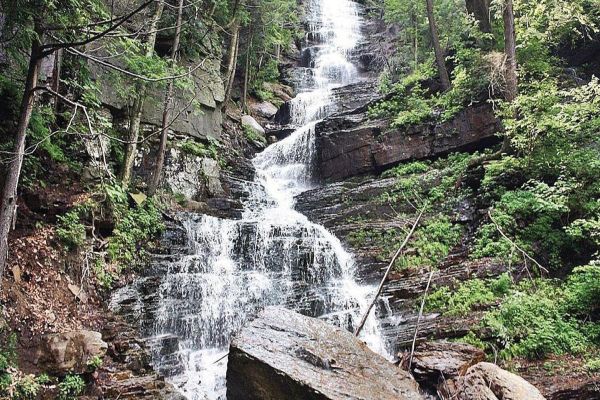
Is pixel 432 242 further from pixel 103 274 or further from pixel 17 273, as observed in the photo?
pixel 17 273

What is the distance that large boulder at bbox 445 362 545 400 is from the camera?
5.12 metres

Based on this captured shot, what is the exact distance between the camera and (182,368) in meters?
7.52

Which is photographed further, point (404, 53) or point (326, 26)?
point (326, 26)

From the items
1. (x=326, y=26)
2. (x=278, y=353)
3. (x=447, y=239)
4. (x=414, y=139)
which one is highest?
(x=326, y=26)

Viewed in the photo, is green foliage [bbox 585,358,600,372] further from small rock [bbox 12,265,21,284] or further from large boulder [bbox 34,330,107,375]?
small rock [bbox 12,265,21,284]

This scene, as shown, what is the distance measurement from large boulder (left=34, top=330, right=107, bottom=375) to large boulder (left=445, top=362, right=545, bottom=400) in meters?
5.49

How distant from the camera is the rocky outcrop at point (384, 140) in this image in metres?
13.7

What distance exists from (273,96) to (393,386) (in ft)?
69.3

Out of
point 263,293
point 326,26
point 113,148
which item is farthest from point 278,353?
point 326,26

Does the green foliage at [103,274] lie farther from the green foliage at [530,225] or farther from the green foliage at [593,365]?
the green foliage at [593,365]

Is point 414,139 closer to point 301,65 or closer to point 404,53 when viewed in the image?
point 404,53

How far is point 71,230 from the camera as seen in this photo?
7957 mm

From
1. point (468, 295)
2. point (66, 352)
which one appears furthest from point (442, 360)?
point (66, 352)

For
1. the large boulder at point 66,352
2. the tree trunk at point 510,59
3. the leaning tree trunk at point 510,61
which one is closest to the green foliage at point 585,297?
the leaning tree trunk at point 510,61
